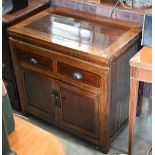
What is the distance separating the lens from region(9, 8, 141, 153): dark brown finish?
1673 mm

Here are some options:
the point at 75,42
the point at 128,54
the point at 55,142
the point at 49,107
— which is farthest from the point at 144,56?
the point at 49,107

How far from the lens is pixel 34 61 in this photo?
191cm

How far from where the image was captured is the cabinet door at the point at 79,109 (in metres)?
1.80

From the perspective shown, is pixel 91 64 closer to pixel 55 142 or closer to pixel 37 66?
pixel 37 66

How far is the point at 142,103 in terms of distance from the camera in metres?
2.20

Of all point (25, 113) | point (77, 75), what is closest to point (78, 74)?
point (77, 75)

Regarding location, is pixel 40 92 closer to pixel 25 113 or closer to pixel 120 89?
pixel 25 113

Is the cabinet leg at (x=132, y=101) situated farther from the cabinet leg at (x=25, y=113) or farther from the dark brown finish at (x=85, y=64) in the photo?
the cabinet leg at (x=25, y=113)

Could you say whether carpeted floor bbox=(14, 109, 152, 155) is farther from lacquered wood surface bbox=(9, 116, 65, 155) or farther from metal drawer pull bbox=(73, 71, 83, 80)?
lacquered wood surface bbox=(9, 116, 65, 155)

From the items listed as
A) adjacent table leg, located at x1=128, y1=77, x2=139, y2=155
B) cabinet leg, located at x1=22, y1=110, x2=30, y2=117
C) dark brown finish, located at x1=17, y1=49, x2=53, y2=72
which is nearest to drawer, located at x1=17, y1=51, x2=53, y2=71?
dark brown finish, located at x1=17, y1=49, x2=53, y2=72

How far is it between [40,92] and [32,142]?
33.5 inches

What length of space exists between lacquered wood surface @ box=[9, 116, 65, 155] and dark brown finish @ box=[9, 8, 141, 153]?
1.78ft

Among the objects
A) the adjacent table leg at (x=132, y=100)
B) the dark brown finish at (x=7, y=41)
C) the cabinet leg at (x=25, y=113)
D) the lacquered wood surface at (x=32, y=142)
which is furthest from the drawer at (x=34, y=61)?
the lacquered wood surface at (x=32, y=142)

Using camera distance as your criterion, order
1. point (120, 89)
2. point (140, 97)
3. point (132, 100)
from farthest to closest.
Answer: point (140, 97), point (120, 89), point (132, 100)
